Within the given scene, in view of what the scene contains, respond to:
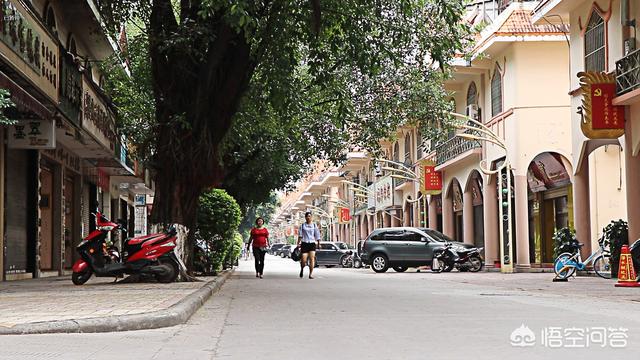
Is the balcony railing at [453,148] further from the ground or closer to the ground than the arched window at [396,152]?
closer to the ground

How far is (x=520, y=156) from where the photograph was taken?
36125 millimetres

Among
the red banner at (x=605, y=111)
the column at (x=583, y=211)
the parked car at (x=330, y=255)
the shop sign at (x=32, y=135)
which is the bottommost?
the parked car at (x=330, y=255)

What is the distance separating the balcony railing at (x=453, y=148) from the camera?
135 feet

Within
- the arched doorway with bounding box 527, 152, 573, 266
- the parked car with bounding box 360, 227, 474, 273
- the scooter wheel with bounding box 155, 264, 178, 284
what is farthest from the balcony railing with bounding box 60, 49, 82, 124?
the arched doorway with bounding box 527, 152, 573, 266

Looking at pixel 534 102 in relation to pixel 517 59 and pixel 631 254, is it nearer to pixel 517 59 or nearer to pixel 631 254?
pixel 517 59

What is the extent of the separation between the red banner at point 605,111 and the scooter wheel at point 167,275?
1228 cm

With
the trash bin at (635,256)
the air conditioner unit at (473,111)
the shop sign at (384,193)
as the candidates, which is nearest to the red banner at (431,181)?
the air conditioner unit at (473,111)

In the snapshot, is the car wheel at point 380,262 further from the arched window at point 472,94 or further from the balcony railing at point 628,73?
the balcony railing at point 628,73

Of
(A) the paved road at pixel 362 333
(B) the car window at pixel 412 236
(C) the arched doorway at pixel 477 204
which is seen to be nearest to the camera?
(A) the paved road at pixel 362 333

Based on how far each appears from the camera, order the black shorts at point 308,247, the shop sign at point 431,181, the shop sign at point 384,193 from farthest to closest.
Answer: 1. the shop sign at point 384,193
2. the shop sign at point 431,181
3. the black shorts at point 308,247

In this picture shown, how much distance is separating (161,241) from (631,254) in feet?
34.5

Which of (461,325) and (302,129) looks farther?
(302,129)

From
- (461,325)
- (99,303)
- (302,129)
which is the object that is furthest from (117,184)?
(461,325)

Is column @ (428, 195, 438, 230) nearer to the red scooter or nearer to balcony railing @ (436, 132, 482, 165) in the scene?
balcony railing @ (436, 132, 482, 165)
